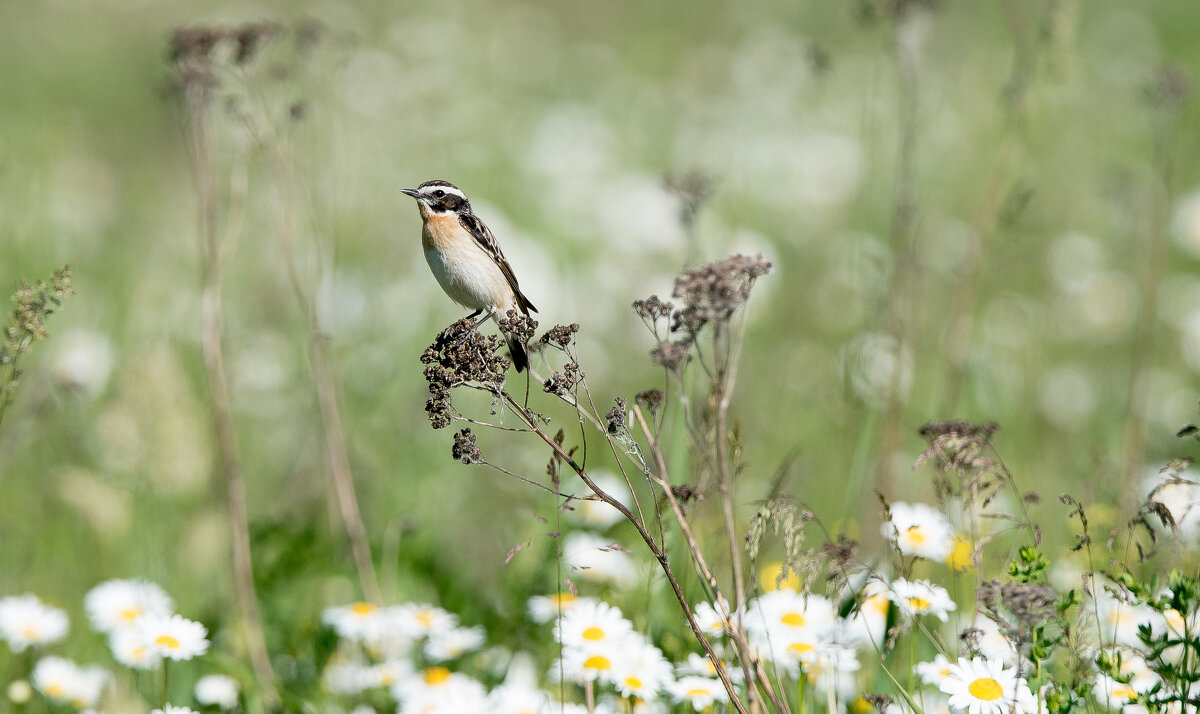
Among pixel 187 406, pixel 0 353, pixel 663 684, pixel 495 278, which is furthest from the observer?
pixel 187 406

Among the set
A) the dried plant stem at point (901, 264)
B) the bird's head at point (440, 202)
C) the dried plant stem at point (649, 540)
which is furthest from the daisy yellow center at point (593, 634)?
the dried plant stem at point (901, 264)

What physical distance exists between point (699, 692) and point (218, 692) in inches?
60.0

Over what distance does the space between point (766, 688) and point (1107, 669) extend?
2.17ft

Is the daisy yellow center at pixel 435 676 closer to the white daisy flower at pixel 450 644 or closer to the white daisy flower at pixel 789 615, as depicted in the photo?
the white daisy flower at pixel 450 644

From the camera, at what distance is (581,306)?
7.05 metres

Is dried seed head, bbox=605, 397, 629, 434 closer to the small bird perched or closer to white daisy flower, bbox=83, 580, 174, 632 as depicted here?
the small bird perched

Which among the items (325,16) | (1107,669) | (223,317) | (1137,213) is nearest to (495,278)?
(1107,669)

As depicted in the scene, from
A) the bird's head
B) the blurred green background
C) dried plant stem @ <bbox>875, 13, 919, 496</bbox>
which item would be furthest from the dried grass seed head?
dried plant stem @ <bbox>875, 13, 919, 496</bbox>

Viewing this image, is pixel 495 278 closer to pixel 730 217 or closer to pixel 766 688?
pixel 766 688

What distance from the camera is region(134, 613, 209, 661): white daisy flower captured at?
301cm

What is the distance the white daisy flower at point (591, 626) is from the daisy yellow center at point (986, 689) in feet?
3.01

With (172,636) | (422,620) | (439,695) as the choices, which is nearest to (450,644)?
(422,620)

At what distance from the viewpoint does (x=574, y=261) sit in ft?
25.5

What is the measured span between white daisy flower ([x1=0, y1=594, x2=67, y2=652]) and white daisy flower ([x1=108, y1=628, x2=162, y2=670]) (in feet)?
1.11
